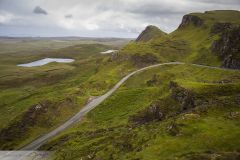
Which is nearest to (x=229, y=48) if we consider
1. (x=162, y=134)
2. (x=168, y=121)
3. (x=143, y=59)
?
(x=143, y=59)

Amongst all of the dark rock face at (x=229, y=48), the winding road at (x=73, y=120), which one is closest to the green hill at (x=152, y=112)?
A: the dark rock face at (x=229, y=48)

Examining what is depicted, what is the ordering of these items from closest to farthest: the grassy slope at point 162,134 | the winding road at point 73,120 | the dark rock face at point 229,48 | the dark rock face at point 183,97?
the grassy slope at point 162,134
the dark rock face at point 183,97
the winding road at point 73,120
the dark rock face at point 229,48

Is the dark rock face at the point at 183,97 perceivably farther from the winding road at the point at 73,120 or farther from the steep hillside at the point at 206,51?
the steep hillside at the point at 206,51

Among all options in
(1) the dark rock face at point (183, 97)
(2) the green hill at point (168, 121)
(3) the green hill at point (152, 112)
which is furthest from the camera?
(1) the dark rock face at point (183, 97)

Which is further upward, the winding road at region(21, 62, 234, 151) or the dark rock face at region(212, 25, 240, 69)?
the dark rock face at region(212, 25, 240, 69)

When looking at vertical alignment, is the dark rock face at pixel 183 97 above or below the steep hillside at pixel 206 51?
below

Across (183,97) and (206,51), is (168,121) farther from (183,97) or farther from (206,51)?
(206,51)

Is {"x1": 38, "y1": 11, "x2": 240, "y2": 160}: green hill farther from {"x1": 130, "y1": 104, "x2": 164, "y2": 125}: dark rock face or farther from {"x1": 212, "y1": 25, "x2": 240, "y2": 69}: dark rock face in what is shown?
{"x1": 212, "y1": 25, "x2": 240, "y2": 69}: dark rock face

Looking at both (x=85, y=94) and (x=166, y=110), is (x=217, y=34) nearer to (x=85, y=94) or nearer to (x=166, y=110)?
(x=85, y=94)

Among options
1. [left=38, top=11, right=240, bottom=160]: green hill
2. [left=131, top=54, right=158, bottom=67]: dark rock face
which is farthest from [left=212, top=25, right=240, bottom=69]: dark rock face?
[left=131, top=54, right=158, bottom=67]: dark rock face
